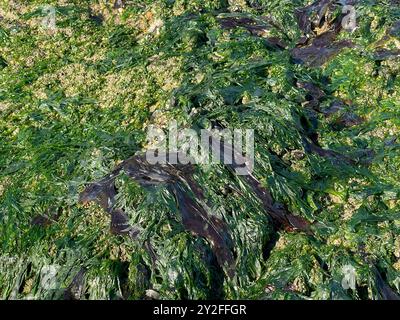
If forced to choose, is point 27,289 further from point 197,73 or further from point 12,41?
point 12,41

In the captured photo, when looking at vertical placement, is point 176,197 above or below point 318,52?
below

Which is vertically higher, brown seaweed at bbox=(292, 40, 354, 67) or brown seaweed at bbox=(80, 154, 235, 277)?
brown seaweed at bbox=(292, 40, 354, 67)

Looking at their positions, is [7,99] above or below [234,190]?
above

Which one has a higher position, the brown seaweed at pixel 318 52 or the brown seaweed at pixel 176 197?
the brown seaweed at pixel 318 52

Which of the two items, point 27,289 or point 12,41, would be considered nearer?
point 27,289

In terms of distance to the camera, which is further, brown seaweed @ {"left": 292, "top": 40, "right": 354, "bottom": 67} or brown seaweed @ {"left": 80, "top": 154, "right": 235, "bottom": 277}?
brown seaweed @ {"left": 292, "top": 40, "right": 354, "bottom": 67}

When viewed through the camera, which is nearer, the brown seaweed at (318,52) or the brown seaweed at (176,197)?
the brown seaweed at (176,197)

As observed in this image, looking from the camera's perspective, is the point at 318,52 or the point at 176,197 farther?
the point at 318,52
